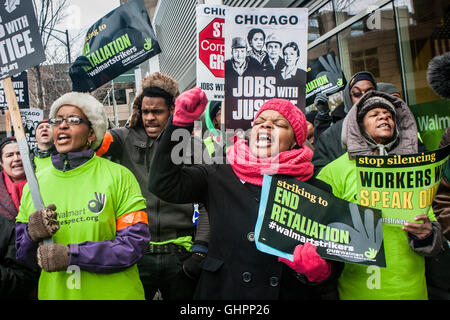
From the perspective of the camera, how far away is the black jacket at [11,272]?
2738 millimetres

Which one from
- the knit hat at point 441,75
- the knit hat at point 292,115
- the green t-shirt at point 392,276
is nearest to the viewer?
the green t-shirt at point 392,276

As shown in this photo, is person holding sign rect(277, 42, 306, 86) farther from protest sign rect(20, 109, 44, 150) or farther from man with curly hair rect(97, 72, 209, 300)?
protest sign rect(20, 109, 44, 150)

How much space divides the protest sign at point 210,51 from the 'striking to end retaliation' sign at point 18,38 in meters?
2.22

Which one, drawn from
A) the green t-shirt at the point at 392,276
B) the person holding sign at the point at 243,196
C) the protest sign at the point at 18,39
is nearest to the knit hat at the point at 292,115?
the person holding sign at the point at 243,196

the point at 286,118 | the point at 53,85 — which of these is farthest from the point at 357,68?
the point at 53,85

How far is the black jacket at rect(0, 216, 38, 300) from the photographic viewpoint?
8.98 ft

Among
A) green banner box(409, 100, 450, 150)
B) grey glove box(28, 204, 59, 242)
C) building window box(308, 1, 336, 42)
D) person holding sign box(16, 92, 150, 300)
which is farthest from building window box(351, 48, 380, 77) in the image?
grey glove box(28, 204, 59, 242)

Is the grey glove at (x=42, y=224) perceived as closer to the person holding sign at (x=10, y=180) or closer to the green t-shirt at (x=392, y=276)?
the person holding sign at (x=10, y=180)

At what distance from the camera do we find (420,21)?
510cm

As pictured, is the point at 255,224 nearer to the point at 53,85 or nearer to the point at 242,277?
the point at 242,277

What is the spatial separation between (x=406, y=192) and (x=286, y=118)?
2.67 ft

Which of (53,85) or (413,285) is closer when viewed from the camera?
(413,285)

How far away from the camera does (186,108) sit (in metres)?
2.19

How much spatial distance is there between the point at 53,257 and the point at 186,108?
1052 millimetres
